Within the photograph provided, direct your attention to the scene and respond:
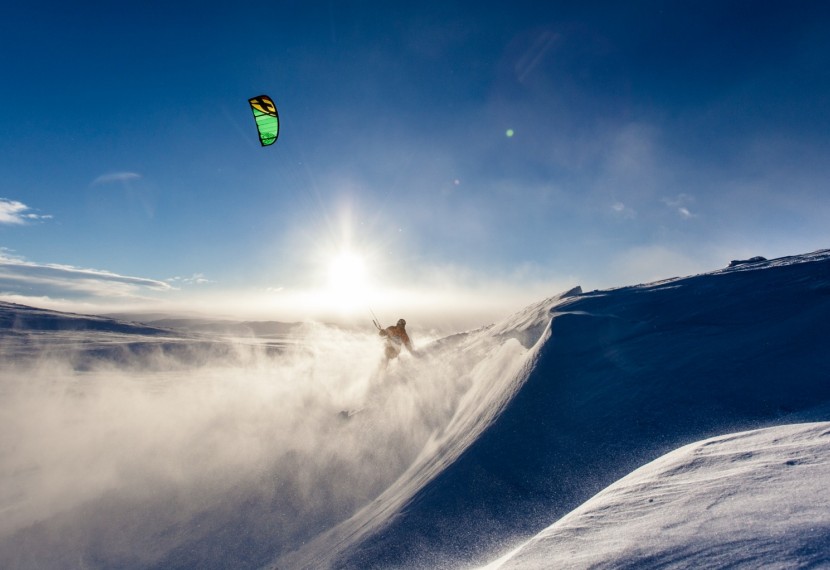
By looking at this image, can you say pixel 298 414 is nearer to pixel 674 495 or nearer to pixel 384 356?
pixel 384 356

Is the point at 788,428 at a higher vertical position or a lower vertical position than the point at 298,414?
higher

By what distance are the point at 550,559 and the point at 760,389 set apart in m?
4.60

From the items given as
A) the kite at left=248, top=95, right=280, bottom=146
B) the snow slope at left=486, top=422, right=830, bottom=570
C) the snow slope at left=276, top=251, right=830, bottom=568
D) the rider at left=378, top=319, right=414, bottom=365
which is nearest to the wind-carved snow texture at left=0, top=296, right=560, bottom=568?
the rider at left=378, top=319, right=414, bottom=365

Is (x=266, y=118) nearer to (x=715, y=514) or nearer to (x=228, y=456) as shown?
(x=228, y=456)

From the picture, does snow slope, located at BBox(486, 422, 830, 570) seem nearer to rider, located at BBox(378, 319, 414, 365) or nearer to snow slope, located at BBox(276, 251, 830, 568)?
snow slope, located at BBox(276, 251, 830, 568)

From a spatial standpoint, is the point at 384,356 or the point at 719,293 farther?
the point at 384,356

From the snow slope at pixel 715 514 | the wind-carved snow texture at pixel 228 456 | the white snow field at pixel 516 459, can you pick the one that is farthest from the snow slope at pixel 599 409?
the snow slope at pixel 715 514

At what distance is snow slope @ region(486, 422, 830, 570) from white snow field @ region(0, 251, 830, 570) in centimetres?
2

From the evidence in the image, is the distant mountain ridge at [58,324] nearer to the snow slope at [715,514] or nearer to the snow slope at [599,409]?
the snow slope at [599,409]

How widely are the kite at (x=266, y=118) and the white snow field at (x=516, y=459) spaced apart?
893 cm

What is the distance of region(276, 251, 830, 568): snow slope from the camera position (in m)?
5.06

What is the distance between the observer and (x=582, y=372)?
695cm

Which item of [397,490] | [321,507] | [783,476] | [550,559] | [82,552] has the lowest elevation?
[82,552]

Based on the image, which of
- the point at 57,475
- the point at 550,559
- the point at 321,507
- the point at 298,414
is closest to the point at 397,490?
A: the point at 321,507
